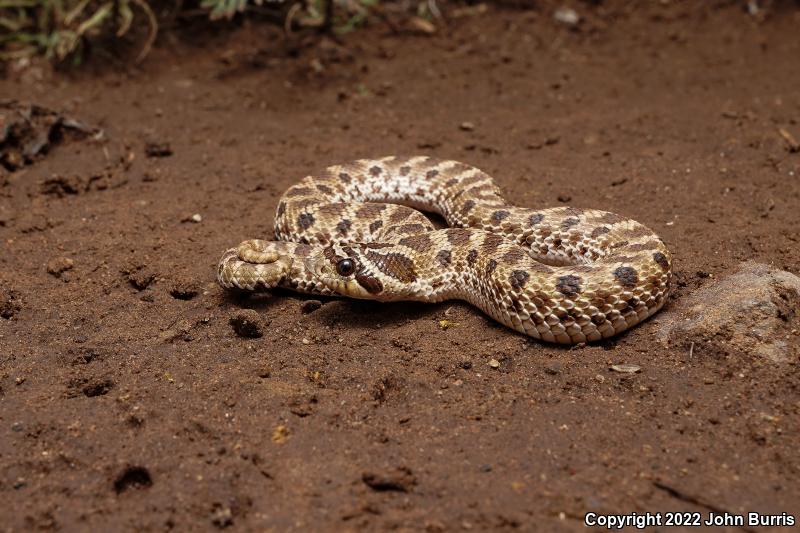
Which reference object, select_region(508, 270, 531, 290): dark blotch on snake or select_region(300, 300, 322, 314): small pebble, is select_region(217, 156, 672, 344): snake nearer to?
select_region(508, 270, 531, 290): dark blotch on snake

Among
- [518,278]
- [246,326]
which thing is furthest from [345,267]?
[518,278]

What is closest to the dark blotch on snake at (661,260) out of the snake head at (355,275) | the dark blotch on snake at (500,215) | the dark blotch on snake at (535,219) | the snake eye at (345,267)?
the dark blotch on snake at (535,219)

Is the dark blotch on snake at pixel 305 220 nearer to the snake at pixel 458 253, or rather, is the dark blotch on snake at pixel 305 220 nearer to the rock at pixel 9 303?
the snake at pixel 458 253

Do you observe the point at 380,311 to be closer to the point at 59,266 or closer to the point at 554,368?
the point at 554,368

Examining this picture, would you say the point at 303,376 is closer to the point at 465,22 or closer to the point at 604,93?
the point at 604,93

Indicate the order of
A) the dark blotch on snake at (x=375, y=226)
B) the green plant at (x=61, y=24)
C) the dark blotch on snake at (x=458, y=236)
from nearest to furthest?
1. the dark blotch on snake at (x=458, y=236)
2. the dark blotch on snake at (x=375, y=226)
3. the green plant at (x=61, y=24)

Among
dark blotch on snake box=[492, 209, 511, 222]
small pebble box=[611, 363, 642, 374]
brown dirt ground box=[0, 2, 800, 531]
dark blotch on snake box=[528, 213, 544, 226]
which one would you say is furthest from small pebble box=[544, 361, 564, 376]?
dark blotch on snake box=[492, 209, 511, 222]
